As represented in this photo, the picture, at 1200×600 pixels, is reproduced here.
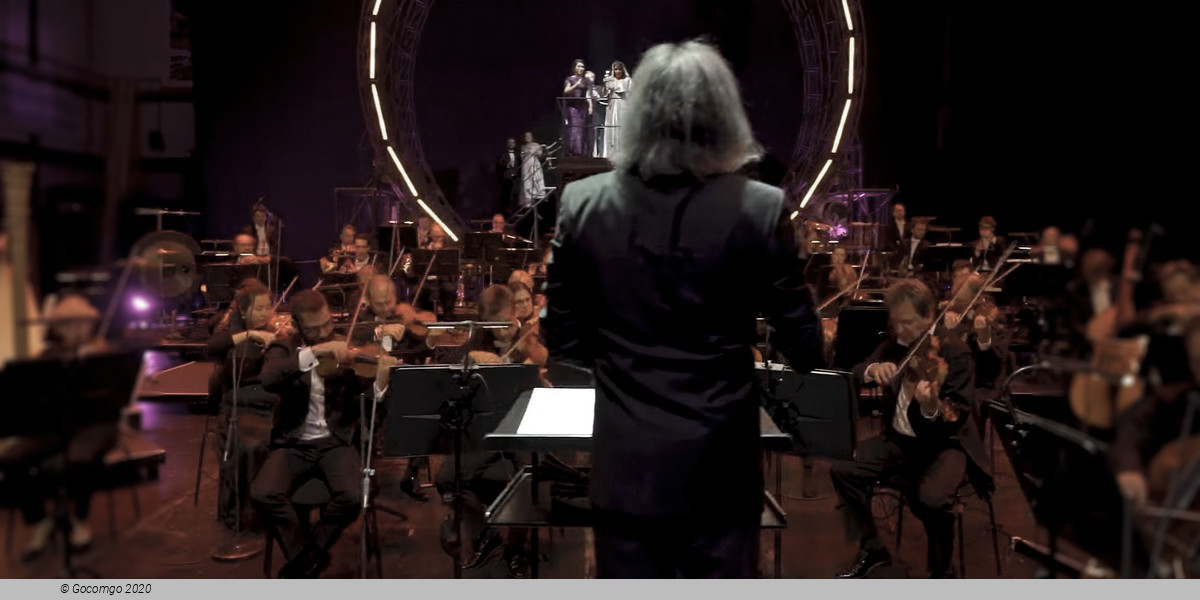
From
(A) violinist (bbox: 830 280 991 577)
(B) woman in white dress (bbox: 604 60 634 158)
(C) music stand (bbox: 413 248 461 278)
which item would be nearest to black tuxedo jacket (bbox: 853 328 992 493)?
(A) violinist (bbox: 830 280 991 577)

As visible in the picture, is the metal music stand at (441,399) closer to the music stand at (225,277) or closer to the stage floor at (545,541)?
the stage floor at (545,541)

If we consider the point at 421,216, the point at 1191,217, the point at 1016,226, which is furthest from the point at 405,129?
the point at 1191,217

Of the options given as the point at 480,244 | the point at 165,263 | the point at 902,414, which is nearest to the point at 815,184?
the point at 480,244

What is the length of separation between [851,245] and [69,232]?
8730 mm

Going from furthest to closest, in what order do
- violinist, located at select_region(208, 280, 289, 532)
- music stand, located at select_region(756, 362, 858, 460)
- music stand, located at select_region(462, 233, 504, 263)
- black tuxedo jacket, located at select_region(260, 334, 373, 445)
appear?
music stand, located at select_region(462, 233, 504, 263) < violinist, located at select_region(208, 280, 289, 532) < black tuxedo jacket, located at select_region(260, 334, 373, 445) < music stand, located at select_region(756, 362, 858, 460)

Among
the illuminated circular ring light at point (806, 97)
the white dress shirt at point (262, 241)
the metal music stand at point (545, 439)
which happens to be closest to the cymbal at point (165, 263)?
the metal music stand at point (545, 439)

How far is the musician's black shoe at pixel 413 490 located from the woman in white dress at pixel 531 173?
7.44 meters

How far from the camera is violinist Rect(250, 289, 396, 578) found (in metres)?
3.54

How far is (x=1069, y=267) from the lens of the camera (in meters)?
1.82

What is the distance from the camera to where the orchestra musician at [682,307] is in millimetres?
1822

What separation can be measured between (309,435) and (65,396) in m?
1.93

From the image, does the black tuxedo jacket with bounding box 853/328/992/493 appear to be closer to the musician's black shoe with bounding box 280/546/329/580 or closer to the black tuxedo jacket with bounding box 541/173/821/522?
the black tuxedo jacket with bounding box 541/173/821/522

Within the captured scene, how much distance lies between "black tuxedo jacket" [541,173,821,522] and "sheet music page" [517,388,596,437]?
0.38 m

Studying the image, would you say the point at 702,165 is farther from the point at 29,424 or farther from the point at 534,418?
the point at 29,424
